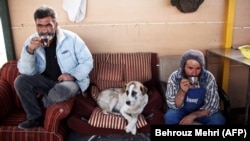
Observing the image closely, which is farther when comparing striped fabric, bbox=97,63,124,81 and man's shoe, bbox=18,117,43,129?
striped fabric, bbox=97,63,124,81

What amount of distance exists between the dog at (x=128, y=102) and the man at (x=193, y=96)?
0.28 meters

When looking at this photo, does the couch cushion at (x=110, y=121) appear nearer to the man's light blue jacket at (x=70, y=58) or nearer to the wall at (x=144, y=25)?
the man's light blue jacket at (x=70, y=58)

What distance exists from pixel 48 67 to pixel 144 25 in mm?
1188

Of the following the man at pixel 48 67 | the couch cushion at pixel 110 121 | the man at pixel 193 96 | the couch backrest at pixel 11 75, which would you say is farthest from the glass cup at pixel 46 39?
the man at pixel 193 96

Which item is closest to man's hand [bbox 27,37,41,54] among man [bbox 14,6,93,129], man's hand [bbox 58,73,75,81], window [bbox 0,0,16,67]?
man [bbox 14,6,93,129]

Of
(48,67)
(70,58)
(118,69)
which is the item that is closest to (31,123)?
(48,67)

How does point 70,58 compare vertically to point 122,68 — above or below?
above

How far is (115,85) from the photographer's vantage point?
2.65 meters

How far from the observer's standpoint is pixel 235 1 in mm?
2777

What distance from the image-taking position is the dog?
2.23m

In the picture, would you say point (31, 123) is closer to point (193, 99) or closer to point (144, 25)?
point (193, 99)

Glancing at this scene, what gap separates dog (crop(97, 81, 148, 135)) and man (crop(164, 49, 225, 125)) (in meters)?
0.28

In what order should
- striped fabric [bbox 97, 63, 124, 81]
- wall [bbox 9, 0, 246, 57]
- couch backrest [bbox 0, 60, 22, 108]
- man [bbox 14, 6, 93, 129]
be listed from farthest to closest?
wall [bbox 9, 0, 246, 57]
striped fabric [bbox 97, 63, 124, 81]
couch backrest [bbox 0, 60, 22, 108]
man [bbox 14, 6, 93, 129]

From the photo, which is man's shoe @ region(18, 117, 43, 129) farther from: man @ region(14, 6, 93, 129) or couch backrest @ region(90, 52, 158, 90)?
couch backrest @ region(90, 52, 158, 90)
